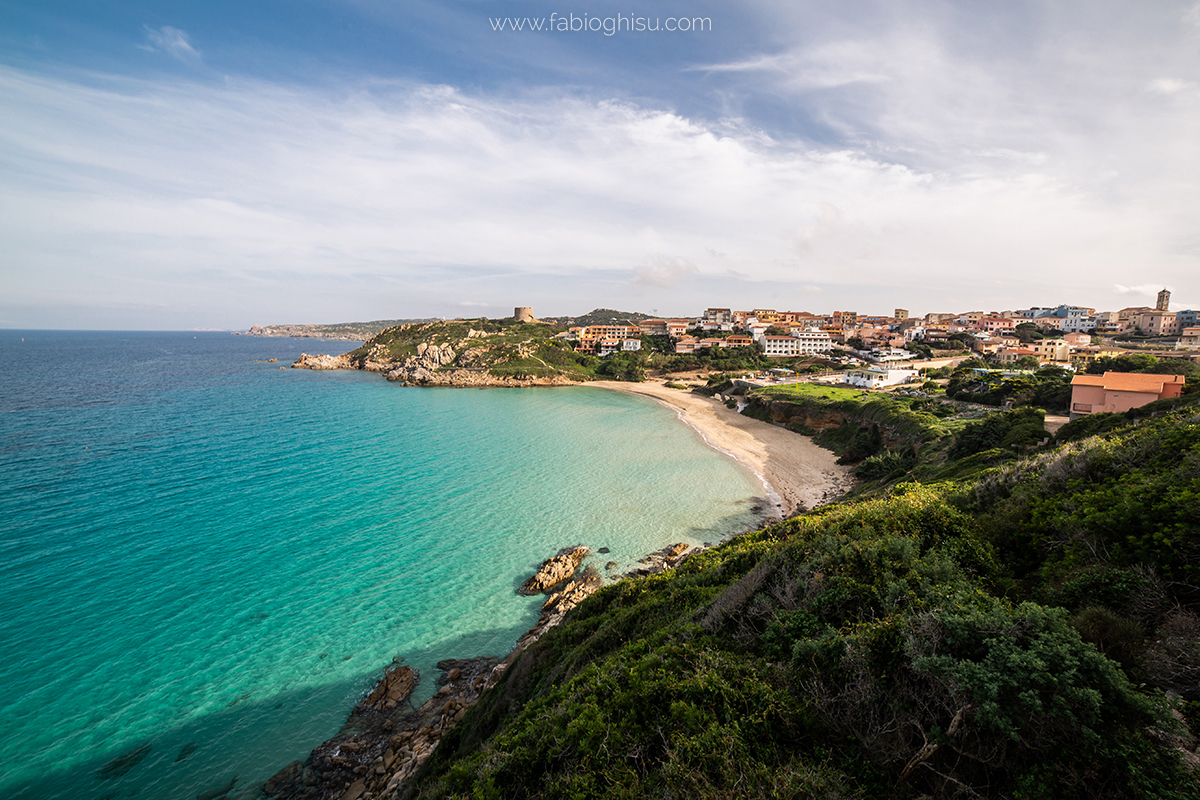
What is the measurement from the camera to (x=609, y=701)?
6.44 metres

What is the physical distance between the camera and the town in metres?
52.1

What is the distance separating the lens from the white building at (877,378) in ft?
179

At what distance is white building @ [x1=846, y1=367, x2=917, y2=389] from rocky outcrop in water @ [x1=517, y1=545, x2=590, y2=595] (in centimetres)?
4875

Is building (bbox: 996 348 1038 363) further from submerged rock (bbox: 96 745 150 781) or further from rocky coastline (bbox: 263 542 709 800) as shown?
submerged rock (bbox: 96 745 150 781)

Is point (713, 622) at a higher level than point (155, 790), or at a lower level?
higher

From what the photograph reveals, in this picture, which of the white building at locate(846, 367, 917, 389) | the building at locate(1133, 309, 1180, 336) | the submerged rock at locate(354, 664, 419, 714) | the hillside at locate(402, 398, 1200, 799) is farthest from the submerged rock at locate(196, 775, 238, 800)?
the building at locate(1133, 309, 1180, 336)

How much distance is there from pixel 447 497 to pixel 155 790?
675 inches

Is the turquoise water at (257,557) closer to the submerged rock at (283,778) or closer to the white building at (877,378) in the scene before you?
the submerged rock at (283,778)

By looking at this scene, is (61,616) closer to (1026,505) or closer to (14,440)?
(1026,505)

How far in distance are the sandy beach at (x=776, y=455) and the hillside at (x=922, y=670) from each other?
18.5 metres

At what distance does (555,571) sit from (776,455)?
25488 mm

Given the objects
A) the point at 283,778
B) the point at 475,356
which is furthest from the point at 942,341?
the point at 283,778

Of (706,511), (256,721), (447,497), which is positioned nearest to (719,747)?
(256,721)

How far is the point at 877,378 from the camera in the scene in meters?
54.6
